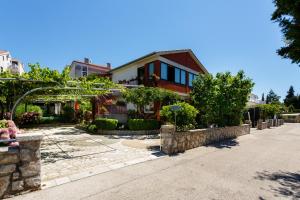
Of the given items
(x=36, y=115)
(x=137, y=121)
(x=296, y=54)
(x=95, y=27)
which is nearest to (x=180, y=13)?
(x=95, y=27)

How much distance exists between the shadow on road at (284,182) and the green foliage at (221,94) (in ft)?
24.6

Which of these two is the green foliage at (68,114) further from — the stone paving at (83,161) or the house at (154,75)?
the stone paving at (83,161)

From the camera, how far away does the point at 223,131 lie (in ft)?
46.8

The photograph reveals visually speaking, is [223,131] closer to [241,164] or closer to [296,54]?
[241,164]

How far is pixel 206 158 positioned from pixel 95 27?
12902mm

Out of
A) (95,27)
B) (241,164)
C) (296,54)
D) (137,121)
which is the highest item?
(95,27)

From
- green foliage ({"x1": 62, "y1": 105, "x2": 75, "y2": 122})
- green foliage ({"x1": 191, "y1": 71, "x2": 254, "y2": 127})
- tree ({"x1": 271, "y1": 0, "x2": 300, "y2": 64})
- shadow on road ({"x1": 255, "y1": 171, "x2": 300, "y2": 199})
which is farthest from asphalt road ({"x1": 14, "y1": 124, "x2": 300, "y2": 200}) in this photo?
green foliage ({"x1": 62, "y1": 105, "x2": 75, "y2": 122})

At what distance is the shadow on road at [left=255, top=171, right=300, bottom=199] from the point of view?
530 centimetres

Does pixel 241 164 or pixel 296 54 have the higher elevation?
pixel 296 54

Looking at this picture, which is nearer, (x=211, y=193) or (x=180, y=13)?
(x=211, y=193)

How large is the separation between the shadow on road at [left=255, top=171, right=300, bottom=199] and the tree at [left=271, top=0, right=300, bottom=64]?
3641 mm

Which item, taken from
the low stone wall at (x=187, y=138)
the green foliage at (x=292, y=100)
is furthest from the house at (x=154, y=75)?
the green foliage at (x=292, y=100)

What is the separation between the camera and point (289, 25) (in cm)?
398

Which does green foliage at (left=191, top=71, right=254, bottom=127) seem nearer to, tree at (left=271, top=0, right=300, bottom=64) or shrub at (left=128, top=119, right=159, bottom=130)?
shrub at (left=128, top=119, right=159, bottom=130)
